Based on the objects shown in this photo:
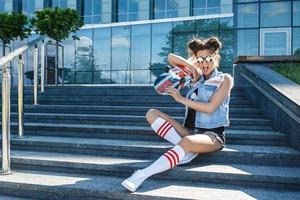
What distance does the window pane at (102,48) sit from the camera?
24109mm

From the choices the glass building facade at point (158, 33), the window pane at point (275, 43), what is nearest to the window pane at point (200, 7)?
the glass building facade at point (158, 33)

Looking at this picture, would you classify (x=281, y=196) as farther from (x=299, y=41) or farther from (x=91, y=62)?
(x=91, y=62)

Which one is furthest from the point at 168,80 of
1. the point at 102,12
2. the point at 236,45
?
the point at 102,12

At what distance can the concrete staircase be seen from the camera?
353cm

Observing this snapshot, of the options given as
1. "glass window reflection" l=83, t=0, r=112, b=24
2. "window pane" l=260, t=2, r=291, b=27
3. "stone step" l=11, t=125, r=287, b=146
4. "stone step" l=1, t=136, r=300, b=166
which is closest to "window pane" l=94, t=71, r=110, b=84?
"glass window reflection" l=83, t=0, r=112, b=24

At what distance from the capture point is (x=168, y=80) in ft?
13.0

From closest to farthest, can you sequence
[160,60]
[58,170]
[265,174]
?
[265,174]
[58,170]
[160,60]

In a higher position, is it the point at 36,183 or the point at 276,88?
the point at 276,88

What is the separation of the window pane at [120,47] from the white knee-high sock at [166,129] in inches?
771

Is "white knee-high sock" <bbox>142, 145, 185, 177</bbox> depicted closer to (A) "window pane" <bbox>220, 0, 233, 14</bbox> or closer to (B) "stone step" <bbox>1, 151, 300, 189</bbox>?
(B) "stone step" <bbox>1, 151, 300, 189</bbox>

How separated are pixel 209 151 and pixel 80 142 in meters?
1.59

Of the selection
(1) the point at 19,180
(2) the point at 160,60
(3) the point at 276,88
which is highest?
(2) the point at 160,60

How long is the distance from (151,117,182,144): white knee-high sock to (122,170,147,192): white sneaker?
2.36 feet

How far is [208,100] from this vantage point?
163 inches
